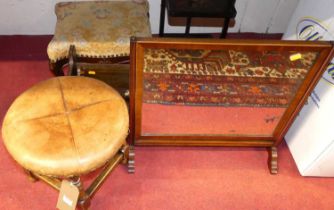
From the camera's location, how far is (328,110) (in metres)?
1.52

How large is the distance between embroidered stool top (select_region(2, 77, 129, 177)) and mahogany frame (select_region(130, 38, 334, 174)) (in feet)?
0.52

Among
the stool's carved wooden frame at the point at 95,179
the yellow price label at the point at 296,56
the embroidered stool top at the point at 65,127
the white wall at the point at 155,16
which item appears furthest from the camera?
the white wall at the point at 155,16

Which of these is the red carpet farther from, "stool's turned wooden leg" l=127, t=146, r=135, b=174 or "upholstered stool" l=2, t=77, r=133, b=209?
"upholstered stool" l=2, t=77, r=133, b=209

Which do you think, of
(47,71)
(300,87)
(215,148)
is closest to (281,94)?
(300,87)

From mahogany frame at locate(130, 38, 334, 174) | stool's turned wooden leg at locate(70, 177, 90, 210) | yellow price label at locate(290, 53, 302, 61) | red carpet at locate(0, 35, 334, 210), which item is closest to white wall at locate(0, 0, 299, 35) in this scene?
red carpet at locate(0, 35, 334, 210)

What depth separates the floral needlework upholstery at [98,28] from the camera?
160cm

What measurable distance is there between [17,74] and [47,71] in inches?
7.5

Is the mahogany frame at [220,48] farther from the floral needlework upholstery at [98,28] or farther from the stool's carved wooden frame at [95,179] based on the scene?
the floral needlework upholstery at [98,28]

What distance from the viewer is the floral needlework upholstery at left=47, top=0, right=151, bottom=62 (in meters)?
1.60

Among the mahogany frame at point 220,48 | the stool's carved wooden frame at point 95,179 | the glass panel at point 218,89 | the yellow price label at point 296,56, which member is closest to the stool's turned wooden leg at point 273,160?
the mahogany frame at point 220,48

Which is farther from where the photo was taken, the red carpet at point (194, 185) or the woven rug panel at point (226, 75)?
the red carpet at point (194, 185)

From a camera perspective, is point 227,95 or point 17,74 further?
point 17,74

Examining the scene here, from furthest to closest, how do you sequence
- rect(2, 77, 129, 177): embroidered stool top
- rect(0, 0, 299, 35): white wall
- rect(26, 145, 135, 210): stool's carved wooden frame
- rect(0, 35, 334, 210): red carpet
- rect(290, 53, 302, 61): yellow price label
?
1. rect(0, 0, 299, 35): white wall
2. rect(0, 35, 334, 210): red carpet
3. rect(26, 145, 135, 210): stool's carved wooden frame
4. rect(290, 53, 302, 61): yellow price label
5. rect(2, 77, 129, 177): embroidered stool top

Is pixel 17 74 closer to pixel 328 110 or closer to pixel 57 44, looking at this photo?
pixel 57 44
